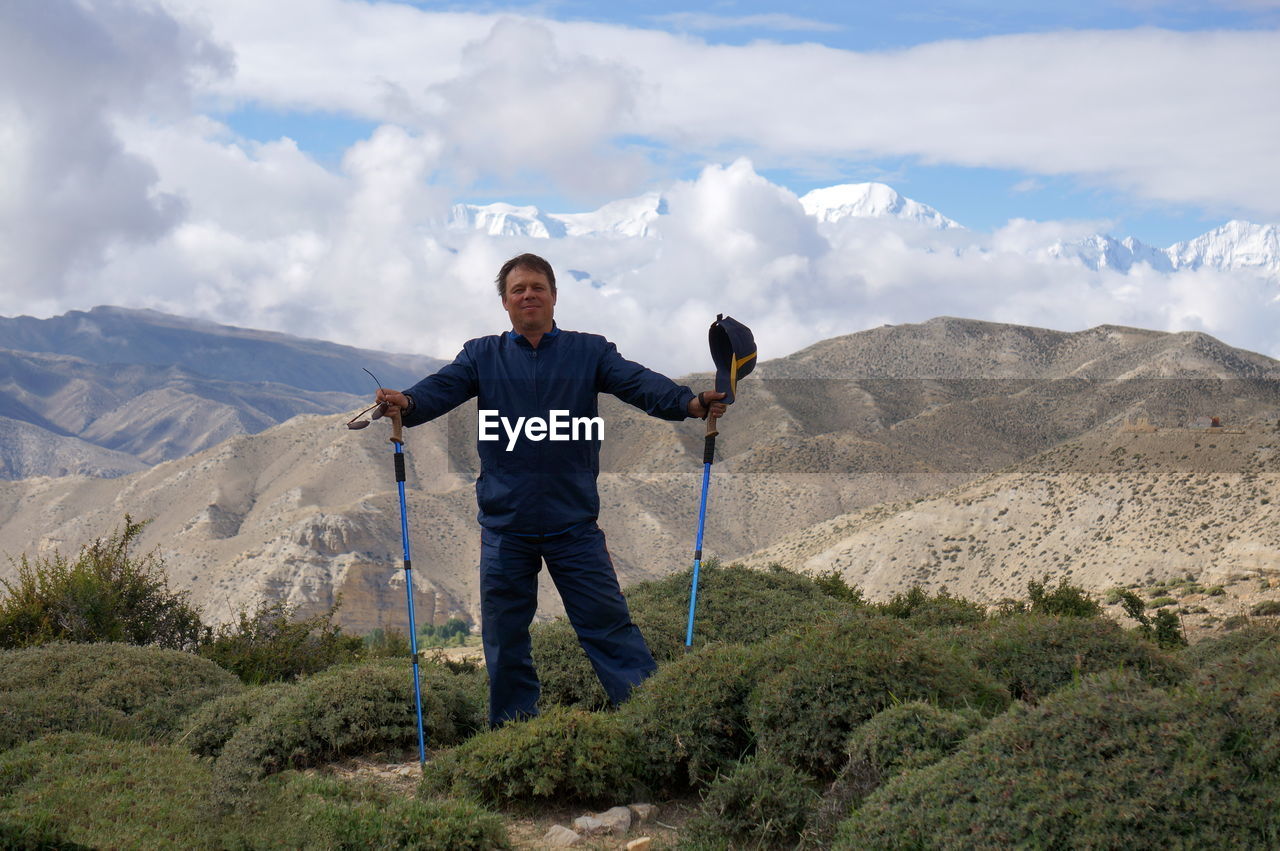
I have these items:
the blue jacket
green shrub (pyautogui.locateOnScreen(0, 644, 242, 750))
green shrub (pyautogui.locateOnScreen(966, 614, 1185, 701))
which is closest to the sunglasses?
the blue jacket

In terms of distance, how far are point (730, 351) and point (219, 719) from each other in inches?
159

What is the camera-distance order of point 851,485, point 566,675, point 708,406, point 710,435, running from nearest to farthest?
point 708,406 < point 710,435 < point 566,675 < point 851,485

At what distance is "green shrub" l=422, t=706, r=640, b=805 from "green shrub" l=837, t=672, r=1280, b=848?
5.25 feet

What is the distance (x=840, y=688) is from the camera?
5.12 meters

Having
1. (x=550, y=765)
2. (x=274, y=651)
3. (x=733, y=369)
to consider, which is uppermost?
(x=733, y=369)

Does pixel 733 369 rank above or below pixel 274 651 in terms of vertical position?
above

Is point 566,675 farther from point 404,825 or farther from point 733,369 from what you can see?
point 404,825

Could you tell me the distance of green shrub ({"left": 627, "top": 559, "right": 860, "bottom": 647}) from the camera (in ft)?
27.1

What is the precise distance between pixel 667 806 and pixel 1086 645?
98.6 inches

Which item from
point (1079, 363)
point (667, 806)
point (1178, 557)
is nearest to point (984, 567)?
point (1178, 557)

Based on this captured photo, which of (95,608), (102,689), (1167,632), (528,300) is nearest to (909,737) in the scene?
(528,300)

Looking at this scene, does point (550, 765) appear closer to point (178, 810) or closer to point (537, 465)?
point (537, 465)

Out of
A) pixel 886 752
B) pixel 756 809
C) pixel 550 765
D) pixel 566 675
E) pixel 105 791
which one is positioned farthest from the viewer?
pixel 566 675

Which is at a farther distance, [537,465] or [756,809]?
[537,465]
